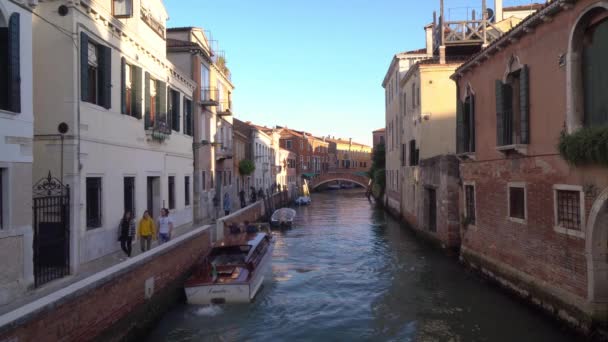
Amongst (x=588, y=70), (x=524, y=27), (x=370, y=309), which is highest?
(x=524, y=27)

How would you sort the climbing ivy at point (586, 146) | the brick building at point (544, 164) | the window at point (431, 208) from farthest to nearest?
the window at point (431, 208) → the brick building at point (544, 164) → the climbing ivy at point (586, 146)

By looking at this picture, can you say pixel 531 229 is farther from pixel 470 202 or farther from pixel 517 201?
pixel 470 202

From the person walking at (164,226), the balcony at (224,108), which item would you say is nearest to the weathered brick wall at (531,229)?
the person walking at (164,226)

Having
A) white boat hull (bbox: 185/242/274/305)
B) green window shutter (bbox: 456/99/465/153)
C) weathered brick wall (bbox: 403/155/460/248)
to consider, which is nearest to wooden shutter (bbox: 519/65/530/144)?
green window shutter (bbox: 456/99/465/153)

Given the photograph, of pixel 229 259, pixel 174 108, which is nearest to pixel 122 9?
pixel 174 108

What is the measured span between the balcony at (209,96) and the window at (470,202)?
10897 mm

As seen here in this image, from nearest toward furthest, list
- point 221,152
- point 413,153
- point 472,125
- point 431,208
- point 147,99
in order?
point 472,125, point 147,99, point 431,208, point 413,153, point 221,152

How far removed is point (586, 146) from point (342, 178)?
1933 inches

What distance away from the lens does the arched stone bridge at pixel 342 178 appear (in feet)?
182

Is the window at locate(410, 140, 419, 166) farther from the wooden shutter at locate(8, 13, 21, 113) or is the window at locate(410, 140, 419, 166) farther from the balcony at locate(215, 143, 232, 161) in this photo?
the wooden shutter at locate(8, 13, 21, 113)

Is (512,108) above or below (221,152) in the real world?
above

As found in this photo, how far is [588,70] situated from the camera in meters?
7.29

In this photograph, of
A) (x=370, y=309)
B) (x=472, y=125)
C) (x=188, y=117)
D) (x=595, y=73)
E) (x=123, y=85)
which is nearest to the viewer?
(x=595, y=73)

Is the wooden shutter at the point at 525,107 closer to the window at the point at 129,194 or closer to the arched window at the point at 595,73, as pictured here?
the arched window at the point at 595,73
